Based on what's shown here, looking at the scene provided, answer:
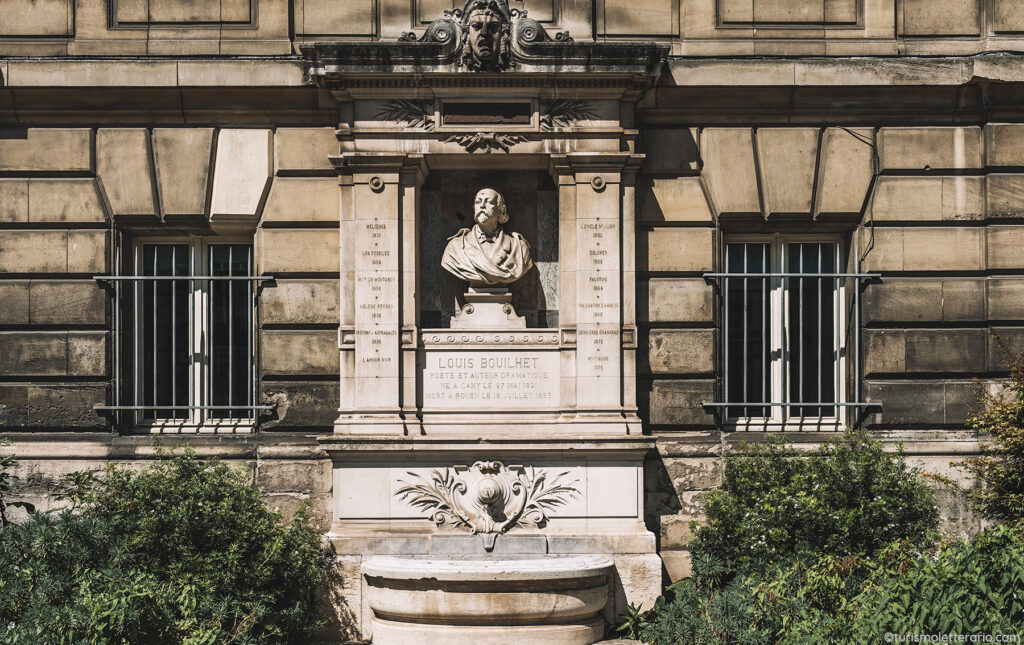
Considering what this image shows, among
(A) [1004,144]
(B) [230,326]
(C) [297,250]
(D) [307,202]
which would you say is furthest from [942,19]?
(B) [230,326]

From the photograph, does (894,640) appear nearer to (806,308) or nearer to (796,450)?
(796,450)

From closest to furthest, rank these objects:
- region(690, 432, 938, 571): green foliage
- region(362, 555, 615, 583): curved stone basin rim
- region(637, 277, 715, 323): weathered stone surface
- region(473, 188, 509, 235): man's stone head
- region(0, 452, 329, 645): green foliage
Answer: region(0, 452, 329, 645): green foliage → region(362, 555, 615, 583): curved stone basin rim → region(690, 432, 938, 571): green foliage → region(473, 188, 509, 235): man's stone head → region(637, 277, 715, 323): weathered stone surface

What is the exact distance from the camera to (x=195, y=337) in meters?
12.8

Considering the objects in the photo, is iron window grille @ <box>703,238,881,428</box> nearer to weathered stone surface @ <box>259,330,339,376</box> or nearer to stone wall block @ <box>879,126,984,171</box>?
stone wall block @ <box>879,126,984,171</box>

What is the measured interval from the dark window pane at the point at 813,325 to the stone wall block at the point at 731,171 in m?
0.96

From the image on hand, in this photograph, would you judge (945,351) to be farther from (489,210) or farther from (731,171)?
(489,210)

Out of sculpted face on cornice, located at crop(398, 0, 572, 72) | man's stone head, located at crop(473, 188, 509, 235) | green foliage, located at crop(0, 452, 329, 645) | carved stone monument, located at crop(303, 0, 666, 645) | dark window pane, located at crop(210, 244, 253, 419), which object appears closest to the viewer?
green foliage, located at crop(0, 452, 329, 645)

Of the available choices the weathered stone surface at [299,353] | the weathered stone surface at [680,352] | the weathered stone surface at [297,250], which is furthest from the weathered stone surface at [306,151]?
the weathered stone surface at [680,352]

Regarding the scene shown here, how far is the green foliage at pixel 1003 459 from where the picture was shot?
11.3 m

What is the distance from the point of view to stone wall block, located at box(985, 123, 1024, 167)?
12.5 metres

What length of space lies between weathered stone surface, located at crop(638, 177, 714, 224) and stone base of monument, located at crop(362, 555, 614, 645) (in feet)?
12.6

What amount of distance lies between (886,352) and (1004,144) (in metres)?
2.63

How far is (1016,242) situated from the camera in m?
12.5

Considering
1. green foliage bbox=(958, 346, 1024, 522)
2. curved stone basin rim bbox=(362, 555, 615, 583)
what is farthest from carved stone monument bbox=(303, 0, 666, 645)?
green foliage bbox=(958, 346, 1024, 522)
